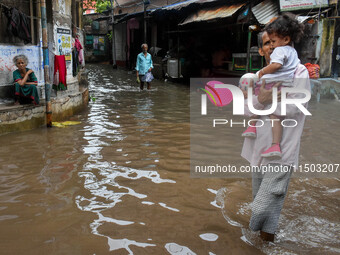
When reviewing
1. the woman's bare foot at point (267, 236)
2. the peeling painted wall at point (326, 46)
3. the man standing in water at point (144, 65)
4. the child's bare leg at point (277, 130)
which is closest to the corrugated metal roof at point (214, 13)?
the man standing in water at point (144, 65)

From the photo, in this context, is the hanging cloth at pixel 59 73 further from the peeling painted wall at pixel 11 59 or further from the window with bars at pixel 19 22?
the window with bars at pixel 19 22

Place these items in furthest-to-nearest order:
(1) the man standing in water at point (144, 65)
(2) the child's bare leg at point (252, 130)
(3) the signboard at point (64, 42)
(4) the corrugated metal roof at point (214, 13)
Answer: (1) the man standing in water at point (144, 65)
(4) the corrugated metal roof at point (214, 13)
(3) the signboard at point (64, 42)
(2) the child's bare leg at point (252, 130)

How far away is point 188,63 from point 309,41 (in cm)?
675

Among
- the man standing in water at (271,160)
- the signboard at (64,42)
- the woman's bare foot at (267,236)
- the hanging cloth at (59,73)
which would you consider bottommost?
the woman's bare foot at (267,236)

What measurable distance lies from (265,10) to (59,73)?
737 cm

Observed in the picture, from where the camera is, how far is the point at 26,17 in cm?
679

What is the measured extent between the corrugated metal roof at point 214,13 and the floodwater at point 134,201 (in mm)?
6743

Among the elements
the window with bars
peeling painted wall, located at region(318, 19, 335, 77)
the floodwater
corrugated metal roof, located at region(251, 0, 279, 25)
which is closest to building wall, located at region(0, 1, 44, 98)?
the window with bars

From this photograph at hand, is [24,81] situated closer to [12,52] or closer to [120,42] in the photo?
[12,52]

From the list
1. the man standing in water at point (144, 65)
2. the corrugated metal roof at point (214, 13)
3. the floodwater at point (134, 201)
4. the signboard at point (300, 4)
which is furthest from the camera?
the man standing in water at point (144, 65)

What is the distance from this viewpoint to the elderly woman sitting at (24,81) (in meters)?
6.56

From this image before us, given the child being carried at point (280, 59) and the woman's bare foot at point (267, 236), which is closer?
the child being carried at point (280, 59)

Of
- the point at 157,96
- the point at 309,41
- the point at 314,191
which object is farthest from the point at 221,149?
the point at 309,41

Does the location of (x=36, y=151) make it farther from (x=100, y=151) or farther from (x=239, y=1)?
(x=239, y=1)
